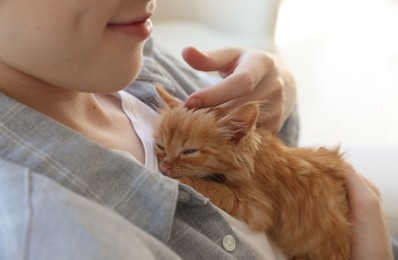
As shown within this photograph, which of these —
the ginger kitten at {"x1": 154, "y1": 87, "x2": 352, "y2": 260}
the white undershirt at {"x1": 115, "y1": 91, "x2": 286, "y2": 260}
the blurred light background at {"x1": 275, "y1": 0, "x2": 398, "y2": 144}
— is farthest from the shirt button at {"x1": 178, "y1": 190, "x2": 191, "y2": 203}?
the blurred light background at {"x1": 275, "y1": 0, "x2": 398, "y2": 144}

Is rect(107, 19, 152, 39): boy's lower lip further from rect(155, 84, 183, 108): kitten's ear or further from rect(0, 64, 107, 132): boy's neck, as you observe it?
rect(155, 84, 183, 108): kitten's ear

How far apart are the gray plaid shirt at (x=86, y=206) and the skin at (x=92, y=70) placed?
75 millimetres

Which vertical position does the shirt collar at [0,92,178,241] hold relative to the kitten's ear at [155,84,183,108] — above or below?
above

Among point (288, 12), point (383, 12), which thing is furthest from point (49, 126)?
point (383, 12)

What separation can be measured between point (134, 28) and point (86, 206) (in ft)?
0.98

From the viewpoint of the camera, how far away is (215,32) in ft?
7.71

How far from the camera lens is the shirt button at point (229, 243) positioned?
0.82 meters

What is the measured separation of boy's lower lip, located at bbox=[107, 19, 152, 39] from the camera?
0.80 m

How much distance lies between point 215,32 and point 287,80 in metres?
1.13

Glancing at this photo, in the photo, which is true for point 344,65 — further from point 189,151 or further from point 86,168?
point 86,168

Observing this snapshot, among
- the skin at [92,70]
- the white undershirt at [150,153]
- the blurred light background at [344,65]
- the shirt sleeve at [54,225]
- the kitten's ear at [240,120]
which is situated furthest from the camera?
the blurred light background at [344,65]

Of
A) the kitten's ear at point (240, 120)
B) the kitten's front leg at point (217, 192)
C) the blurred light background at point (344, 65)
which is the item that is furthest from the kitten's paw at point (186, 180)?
the blurred light background at point (344, 65)

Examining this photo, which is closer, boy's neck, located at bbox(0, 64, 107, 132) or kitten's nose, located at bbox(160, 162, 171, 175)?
boy's neck, located at bbox(0, 64, 107, 132)

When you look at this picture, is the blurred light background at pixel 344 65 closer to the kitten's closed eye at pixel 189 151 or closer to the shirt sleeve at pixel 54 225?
the kitten's closed eye at pixel 189 151
